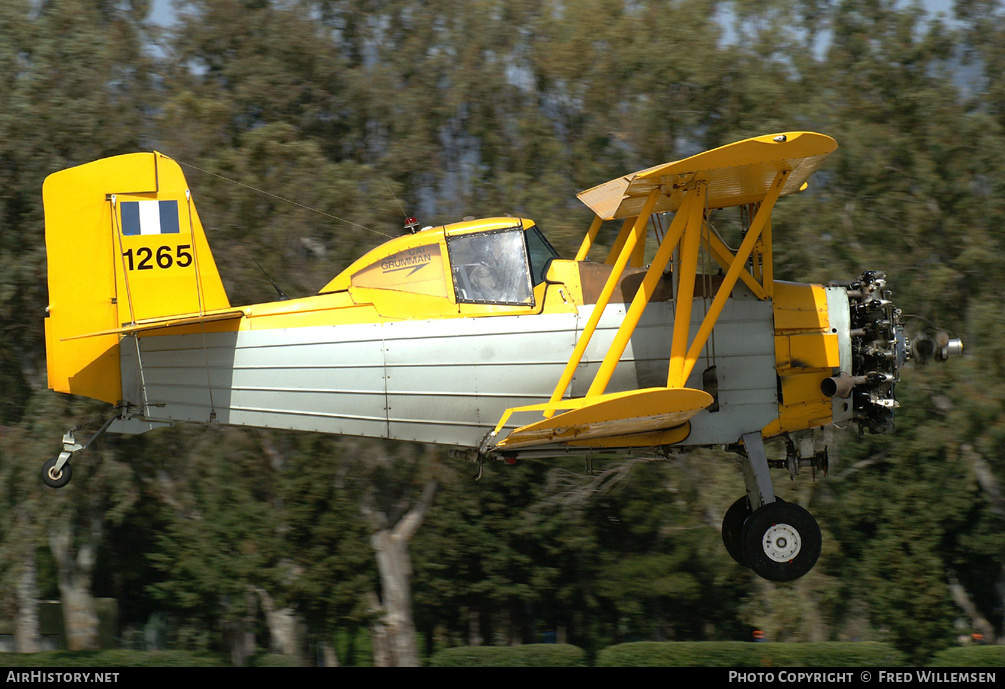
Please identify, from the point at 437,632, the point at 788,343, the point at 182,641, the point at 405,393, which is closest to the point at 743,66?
the point at 788,343

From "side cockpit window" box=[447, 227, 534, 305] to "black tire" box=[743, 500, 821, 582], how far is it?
8.96 feet

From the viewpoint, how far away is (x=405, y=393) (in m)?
8.34

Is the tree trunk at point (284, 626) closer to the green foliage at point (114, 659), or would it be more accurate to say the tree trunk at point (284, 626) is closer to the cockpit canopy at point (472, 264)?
the green foliage at point (114, 659)

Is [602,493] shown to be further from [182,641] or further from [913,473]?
[182,641]

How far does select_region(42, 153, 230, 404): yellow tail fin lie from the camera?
866 centimetres

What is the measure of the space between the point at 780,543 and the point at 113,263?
6.22 m

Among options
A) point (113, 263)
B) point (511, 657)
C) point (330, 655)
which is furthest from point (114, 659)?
point (113, 263)

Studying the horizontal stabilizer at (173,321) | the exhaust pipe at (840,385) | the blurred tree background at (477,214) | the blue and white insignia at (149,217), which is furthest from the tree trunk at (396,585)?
the exhaust pipe at (840,385)

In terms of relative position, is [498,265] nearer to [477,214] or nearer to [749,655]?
[477,214]

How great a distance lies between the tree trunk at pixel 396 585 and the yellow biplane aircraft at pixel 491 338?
29.7 feet

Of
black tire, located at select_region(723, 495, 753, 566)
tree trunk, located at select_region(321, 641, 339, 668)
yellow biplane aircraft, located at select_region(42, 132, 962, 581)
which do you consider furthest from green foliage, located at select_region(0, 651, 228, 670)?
black tire, located at select_region(723, 495, 753, 566)

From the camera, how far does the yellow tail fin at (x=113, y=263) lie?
8656 millimetres

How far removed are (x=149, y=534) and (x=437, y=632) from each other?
7.06 m

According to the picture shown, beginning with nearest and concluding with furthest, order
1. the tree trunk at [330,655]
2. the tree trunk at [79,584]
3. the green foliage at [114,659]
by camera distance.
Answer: the green foliage at [114,659]
the tree trunk at [79,584]
the tree trunk at [330,655]
